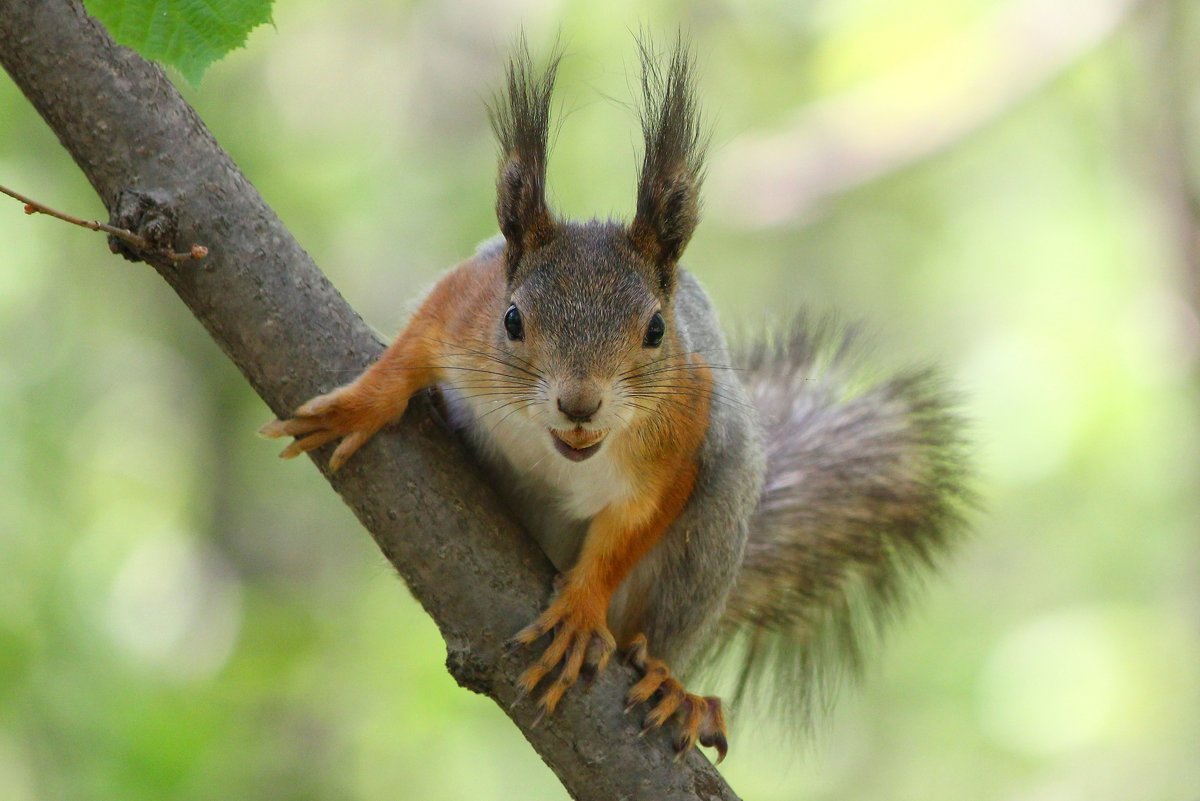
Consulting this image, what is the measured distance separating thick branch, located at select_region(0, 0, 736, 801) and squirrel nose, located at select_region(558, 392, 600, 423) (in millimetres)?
282

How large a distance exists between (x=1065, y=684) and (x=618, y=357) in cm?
498

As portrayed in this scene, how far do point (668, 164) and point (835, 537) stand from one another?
1522mm

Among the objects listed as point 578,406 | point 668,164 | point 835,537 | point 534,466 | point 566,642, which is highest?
point 835,537

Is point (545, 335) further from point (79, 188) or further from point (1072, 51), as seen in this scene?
point (79, 188)

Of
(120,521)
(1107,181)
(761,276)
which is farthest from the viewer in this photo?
(761,276)

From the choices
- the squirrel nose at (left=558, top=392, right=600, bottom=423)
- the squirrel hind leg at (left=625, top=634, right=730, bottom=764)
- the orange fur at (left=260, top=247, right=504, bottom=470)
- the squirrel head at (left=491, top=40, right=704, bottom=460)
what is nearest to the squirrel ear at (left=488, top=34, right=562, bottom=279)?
the squirrel head at (left=491, top=40, right=704, bottom=460)

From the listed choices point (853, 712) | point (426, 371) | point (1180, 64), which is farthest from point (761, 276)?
point (426, 371)

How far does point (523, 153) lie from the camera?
2.48 m

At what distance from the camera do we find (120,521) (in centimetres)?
692

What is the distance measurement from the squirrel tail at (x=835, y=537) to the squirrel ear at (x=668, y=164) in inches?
44.3

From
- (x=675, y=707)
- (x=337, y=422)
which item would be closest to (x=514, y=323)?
(x=337, y=422)

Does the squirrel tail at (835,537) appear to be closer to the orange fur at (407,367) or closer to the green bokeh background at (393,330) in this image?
the green bokeh background at (393,330)

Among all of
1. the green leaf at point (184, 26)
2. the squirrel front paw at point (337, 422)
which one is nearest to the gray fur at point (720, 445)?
the squirrel front paw at point (337, 422)

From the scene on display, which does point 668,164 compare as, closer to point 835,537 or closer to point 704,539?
point 704,539
